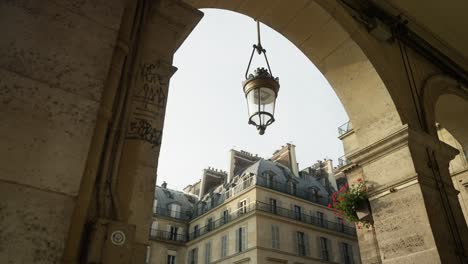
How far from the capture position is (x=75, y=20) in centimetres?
193

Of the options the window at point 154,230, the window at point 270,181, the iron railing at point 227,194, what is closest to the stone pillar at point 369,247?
the iron railing at point 227,194

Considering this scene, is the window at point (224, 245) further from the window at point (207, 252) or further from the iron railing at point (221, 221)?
the window at point (207, 252)

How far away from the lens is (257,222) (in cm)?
2448

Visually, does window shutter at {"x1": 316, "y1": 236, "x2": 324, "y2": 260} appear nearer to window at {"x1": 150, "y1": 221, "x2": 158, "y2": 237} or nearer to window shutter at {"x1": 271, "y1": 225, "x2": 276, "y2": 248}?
window shutter at {"x1": 271, "y1": 225, "x2": 276, "y2": 248}

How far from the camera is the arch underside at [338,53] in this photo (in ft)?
12.2

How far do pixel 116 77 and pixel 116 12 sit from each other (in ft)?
1.25

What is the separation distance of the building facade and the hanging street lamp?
2109 centimetres

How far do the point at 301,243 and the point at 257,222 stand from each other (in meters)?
3.90

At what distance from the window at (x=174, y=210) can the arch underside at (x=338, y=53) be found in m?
29.6

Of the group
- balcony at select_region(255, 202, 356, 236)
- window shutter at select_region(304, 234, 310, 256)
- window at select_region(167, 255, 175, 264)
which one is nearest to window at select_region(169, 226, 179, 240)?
window at select_region(167, 255, 175, 264)

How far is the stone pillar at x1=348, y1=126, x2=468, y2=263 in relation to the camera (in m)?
3.12

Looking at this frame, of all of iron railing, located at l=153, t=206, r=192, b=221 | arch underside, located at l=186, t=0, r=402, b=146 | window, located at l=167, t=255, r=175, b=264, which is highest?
iron railing, located at l=153, t=206, r=192, b=221

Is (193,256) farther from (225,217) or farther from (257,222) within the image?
(257,222)

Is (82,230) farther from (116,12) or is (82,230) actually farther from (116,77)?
(116,12)
